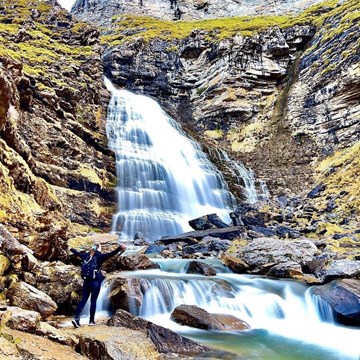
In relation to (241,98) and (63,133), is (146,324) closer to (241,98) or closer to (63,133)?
(63,133)

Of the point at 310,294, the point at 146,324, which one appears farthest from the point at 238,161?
the point at 146,324

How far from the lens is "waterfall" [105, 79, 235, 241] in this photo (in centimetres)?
2455

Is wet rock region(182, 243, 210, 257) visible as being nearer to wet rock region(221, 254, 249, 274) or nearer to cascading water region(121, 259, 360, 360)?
wet rock region(221, 254, 249, 274)

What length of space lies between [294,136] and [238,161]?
611cm

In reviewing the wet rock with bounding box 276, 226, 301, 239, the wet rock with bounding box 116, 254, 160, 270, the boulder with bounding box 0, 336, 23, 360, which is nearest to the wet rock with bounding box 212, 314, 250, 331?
the wet rock with bounding box 116, 254, 160, 270

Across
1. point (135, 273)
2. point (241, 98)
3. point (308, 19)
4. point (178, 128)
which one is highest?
point (308, 19)

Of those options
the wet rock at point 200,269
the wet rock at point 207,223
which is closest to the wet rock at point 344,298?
the wet rock at point 200,269

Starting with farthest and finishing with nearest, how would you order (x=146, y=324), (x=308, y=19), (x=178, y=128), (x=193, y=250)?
(x=308, y=19) < (x=178, y=128) < (x=193, y=250) < (x=146, y=324)

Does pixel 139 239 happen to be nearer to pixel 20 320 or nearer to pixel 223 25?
pixel 20 320

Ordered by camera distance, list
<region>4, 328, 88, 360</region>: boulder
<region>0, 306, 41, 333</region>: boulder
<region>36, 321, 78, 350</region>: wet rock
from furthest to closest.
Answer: <region>36, 321, 78, 350</region>: wet rock
<region>0, 306, 41, 333</region>: boulder
<region>4, 328, 88, 360</region>: boulder

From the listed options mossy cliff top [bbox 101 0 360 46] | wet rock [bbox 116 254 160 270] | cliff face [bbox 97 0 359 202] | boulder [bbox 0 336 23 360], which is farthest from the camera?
mossy cliff top [bbox 101 0 360 46]

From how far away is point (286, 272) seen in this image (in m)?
13.4

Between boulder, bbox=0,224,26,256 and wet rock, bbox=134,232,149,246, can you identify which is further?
wet rock, bbox=134,232,149,246

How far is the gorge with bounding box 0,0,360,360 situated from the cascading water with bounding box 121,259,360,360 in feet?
0.21
